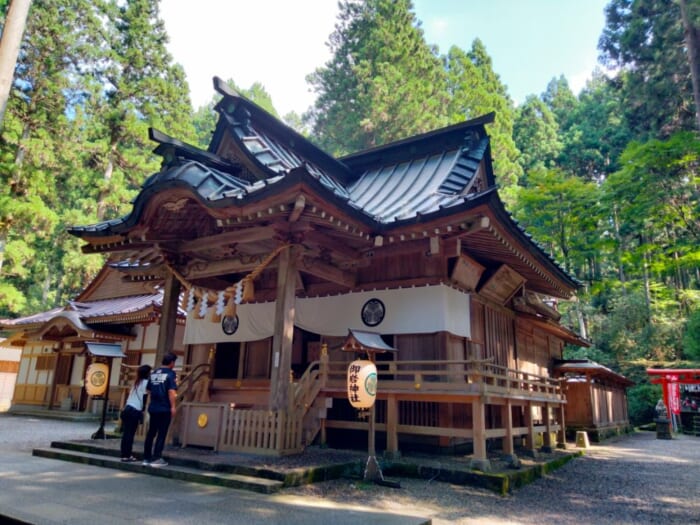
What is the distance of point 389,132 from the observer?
28.4 m

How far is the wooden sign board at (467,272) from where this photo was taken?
31.9 ft

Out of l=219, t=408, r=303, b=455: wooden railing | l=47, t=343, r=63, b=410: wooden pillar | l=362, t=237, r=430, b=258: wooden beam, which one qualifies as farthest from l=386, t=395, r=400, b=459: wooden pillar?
l=47, t=343, r=63, b=410: wooden pillar

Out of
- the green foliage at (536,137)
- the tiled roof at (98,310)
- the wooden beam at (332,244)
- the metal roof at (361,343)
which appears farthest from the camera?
the green foliage at (536,137)

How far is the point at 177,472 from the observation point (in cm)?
654

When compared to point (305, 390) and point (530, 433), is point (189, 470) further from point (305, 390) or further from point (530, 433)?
point (530, 433)

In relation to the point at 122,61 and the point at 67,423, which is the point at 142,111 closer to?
the point at 122,61

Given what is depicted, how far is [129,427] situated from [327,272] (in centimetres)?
453

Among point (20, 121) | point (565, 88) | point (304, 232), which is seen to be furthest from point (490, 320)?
point (565, 88)

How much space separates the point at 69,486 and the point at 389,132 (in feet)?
84.6

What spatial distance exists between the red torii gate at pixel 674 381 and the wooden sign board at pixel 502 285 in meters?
11.6

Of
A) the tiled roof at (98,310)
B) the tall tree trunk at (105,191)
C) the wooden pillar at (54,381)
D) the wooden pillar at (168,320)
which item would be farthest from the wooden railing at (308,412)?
the tall tree trunk at (105,191)

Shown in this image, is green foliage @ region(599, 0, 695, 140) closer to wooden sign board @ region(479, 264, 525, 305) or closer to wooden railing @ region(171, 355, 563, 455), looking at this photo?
wooden sign board @ region(479, 264, 525, 305)

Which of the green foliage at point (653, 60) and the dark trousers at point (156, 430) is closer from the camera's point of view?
the dark trousers at point (156, 430)

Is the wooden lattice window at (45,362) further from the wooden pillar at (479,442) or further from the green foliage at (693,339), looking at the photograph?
the green foliage at (693,339)
